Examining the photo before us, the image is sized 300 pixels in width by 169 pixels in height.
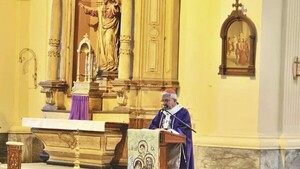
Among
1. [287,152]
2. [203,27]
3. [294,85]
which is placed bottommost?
[287,152]

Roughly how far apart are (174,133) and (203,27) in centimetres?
284

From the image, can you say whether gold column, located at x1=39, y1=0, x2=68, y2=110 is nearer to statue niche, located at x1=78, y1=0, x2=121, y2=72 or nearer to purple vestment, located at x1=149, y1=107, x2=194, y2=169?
statue niche, located at x1=78, y1=0, x2=121, y2=72

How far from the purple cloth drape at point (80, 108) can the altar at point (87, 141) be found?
33cm

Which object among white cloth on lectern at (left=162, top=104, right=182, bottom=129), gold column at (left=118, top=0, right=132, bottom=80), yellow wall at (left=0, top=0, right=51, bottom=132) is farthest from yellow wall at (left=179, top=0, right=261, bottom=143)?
yellow wall at (left=0, top=0, right=51, bottom=132)

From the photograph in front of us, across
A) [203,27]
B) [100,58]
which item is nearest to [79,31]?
[100,58]

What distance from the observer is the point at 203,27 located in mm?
10648

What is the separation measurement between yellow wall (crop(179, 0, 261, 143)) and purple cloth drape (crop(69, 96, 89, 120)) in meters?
1.63

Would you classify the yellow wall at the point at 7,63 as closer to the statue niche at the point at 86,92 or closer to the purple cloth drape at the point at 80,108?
the statue niche at the point at 86,92

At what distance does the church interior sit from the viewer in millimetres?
10070

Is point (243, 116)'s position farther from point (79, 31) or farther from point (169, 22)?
point (79, 31)

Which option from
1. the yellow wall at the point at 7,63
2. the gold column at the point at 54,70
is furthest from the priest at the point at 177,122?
the yellow wall at the point at 7,63

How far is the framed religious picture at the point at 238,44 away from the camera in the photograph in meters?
10.1

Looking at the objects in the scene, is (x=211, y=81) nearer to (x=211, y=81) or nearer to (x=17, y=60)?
(x=211, y=81)

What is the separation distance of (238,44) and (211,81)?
0.72m
